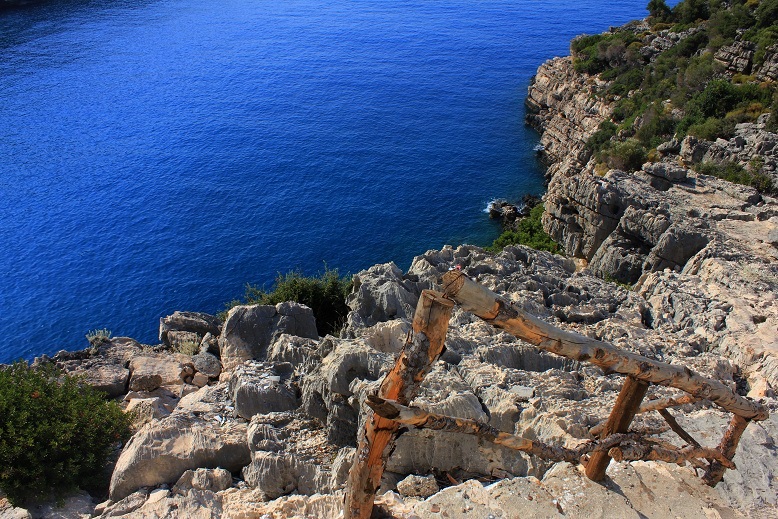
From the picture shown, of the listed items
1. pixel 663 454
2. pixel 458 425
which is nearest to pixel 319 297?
pixel 458 425

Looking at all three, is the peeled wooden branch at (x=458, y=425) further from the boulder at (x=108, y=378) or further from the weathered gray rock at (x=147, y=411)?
the boulder at (x=108, y=378)

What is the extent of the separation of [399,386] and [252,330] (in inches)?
712

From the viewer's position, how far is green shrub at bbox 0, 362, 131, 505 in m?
17.1

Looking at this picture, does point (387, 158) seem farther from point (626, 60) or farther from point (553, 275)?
point (553, 275)

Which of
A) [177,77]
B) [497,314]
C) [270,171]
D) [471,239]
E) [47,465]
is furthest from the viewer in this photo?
[177,77]

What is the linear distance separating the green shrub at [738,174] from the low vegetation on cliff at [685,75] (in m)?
0.06

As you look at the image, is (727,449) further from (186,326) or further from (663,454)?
(186,326)

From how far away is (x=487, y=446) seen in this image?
14.2 meters

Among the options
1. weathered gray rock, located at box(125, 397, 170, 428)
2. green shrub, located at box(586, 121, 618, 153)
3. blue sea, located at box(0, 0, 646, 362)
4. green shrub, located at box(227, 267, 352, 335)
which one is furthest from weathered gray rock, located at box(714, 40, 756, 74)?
weathered gray rock, located at box(125, 397, 170, 428)

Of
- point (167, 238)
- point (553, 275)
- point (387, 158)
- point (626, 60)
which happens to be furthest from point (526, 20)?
point (553, 275)

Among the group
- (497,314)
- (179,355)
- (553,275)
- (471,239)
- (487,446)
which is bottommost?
(471,239)

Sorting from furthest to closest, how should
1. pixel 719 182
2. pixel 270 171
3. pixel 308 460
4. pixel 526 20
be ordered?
pixel 526 20
pixel 270 171
pixel 719 182
pixel 308 460

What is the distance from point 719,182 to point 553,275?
54.9 ft

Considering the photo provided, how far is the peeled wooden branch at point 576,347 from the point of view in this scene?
29.6 ft
